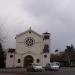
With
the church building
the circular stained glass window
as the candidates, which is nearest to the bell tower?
the church building

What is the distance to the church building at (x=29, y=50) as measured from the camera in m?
84.6

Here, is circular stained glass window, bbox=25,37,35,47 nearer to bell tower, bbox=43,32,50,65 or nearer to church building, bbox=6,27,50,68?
church building, bbox=6,27,50,68

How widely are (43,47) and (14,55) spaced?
8.96 meters

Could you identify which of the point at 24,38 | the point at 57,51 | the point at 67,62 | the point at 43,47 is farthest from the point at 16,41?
the point at 57,51

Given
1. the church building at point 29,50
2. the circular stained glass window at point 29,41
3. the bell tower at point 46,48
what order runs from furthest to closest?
the circular stained glass window at point 29,41 → the church building at point 29,50 → the bell tower at point 46,48

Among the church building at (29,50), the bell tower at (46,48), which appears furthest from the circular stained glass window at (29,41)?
the bell tower at (46,48)

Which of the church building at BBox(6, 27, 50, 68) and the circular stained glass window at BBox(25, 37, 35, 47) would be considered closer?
the church building at BBox(6, 27, 50, 68)

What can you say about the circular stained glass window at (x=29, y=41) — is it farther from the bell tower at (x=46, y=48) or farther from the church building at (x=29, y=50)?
→ the bell tower at (x=46, y=48)

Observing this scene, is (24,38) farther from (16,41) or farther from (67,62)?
(67,62)

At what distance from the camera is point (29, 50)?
85.8 metres

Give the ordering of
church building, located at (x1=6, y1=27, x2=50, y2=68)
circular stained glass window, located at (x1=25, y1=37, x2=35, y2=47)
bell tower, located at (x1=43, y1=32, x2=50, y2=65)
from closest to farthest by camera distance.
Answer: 1. bell tower, located at (x1=43, y1=32, x2=50, y2=65)
2. church building, located at (x1=6, y1=27, x2=50, y2=68)
3. circular stained glass window, located at (x1=25, y1=37, x2=35, y2=47)

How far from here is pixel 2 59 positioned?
283ft

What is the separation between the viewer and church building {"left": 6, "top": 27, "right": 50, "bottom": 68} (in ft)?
277

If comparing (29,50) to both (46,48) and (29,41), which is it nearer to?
(29,41)
